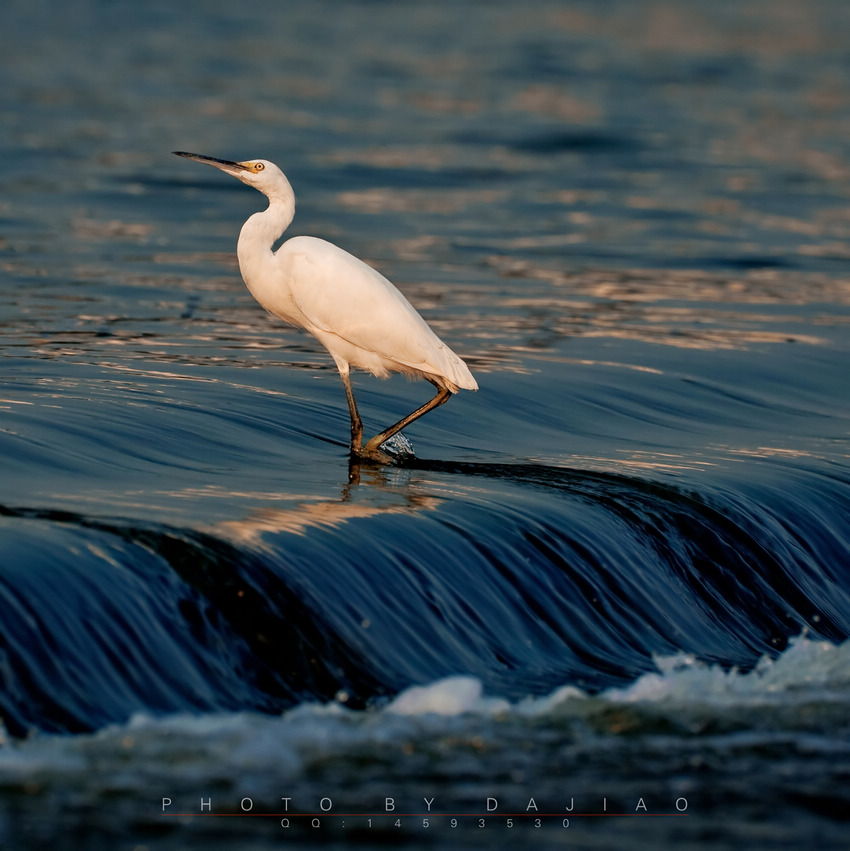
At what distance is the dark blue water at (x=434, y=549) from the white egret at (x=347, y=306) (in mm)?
524

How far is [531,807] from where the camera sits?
241 inches

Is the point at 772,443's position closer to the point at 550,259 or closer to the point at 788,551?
the point at 788,551

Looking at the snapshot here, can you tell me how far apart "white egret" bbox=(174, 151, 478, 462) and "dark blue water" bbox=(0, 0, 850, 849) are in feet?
1.72

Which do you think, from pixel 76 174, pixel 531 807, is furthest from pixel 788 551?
pixel 76 174

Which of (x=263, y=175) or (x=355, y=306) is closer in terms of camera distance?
(x=355, y=306)

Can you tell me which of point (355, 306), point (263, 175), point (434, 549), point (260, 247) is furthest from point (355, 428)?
point (434, 549)

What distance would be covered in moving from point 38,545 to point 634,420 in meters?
5.73

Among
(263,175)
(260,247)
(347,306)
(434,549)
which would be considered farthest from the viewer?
(263,175)

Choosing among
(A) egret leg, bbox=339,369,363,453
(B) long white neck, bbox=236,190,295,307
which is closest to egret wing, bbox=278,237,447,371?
(B) long white neck, bbox=236,190,295,307

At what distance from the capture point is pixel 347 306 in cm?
963

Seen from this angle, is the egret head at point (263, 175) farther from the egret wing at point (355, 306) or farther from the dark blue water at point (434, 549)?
the dark blue water at point (434, 549)

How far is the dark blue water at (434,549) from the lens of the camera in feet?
20.2

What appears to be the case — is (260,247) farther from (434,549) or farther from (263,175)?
(434,549)

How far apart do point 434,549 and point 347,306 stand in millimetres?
2194
